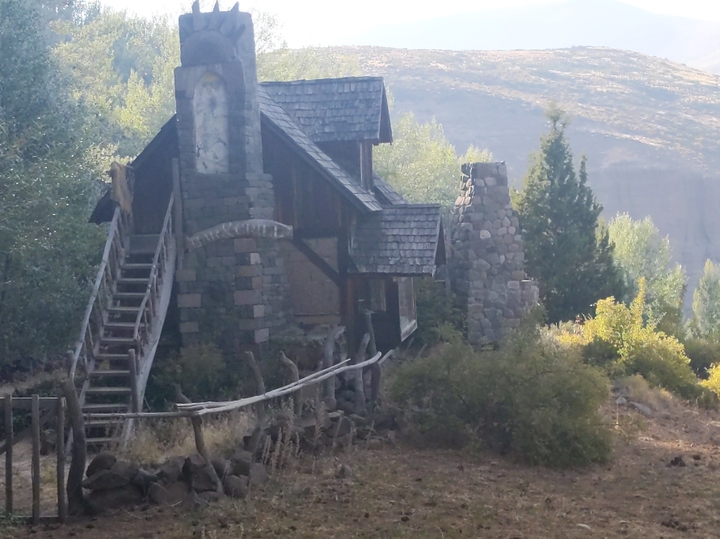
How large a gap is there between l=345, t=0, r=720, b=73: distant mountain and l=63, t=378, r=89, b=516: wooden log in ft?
545

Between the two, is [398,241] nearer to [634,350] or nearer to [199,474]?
[634,350]

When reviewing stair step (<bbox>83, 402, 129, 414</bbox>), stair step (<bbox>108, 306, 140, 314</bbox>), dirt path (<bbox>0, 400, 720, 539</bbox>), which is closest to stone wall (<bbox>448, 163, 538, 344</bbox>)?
dirt path (<bbox>0, 400, 720, 539</bbox>)

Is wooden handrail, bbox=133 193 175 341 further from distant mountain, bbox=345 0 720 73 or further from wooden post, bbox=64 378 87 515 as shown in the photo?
distant mountain, bbox=345 0 720 73

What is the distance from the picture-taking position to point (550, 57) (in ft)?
319

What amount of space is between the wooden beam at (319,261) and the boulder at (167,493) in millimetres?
7425

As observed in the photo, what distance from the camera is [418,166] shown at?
3594 cm

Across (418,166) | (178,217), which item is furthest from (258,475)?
(418,166)

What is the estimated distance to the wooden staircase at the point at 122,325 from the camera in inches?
460

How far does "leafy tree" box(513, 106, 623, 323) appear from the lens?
25.6 m

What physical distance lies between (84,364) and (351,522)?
18.6 ft

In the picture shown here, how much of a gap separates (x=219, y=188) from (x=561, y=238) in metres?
14.9

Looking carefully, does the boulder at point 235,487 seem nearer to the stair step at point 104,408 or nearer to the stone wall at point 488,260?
the stair step at point 104,408

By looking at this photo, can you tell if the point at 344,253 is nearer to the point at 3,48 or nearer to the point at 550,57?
the point at 3,48

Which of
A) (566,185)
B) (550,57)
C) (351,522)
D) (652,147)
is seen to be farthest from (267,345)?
(550,57)
